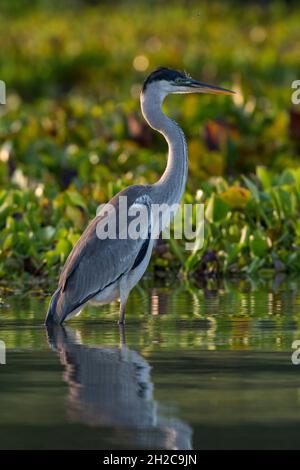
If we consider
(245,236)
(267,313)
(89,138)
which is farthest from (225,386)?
(89,138)

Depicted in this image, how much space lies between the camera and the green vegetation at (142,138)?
1143 centimetres

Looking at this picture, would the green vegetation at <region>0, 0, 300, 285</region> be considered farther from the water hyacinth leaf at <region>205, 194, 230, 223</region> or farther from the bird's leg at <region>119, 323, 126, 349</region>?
the bird's leg at <region>119, 323, 126, 349</region>

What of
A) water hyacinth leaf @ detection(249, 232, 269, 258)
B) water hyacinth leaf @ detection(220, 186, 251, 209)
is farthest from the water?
water hyacinth leaf @ detection(220, 186, 251, 209)

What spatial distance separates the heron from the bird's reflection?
73cm

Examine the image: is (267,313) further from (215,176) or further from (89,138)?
(89,138)

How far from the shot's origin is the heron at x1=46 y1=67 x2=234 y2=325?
8.95 metres

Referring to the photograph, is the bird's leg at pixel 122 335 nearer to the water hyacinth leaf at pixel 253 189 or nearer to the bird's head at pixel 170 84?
the bird's head at pixel 170 84

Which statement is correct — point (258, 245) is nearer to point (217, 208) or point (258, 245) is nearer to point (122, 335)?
point (217, 208)

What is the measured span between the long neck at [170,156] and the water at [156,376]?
76 cm

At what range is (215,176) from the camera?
564 inches

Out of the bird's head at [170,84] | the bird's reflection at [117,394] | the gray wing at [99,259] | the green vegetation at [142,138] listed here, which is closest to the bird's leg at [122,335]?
the bird's reflection at [117,394]

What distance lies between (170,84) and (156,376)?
3.44 m

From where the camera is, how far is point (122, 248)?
9297 millimetres

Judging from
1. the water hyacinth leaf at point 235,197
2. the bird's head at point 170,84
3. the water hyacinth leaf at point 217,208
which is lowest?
the water hyacinth leaf at point 217,208
